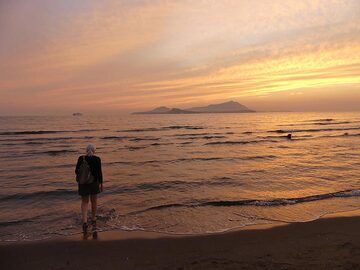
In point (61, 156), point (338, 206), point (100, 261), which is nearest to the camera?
point (100, 261)

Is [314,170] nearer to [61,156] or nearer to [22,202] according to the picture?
[22,202]

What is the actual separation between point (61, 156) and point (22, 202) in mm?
12685

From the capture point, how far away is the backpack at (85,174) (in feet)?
25.2

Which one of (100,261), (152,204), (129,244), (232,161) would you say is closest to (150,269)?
(100,261)

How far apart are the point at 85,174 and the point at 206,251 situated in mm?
3178

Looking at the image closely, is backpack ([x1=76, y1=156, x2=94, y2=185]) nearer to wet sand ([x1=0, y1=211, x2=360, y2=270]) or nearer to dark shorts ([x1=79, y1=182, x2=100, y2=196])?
dark shorts ([x1=79, y1=182, x2=100, y2=196])

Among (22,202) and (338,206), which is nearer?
(338,206)

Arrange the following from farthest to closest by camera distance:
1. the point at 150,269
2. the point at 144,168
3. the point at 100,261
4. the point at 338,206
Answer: the point at 144,168
the point at 338,206
the point at 100,261
the point at 150,269

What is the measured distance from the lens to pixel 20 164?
1939cm

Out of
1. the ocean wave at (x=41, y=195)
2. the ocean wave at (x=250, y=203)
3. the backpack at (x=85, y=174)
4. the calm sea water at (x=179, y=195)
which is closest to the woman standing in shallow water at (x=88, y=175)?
the backpack at (x=85, y=174)

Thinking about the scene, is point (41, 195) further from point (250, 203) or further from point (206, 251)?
point (206, 251)

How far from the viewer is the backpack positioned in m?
7.68

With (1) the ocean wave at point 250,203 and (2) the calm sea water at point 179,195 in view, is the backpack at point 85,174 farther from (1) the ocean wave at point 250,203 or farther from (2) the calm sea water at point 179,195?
(1) the ocean wave at point 250,203

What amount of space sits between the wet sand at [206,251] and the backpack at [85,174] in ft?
4.02
